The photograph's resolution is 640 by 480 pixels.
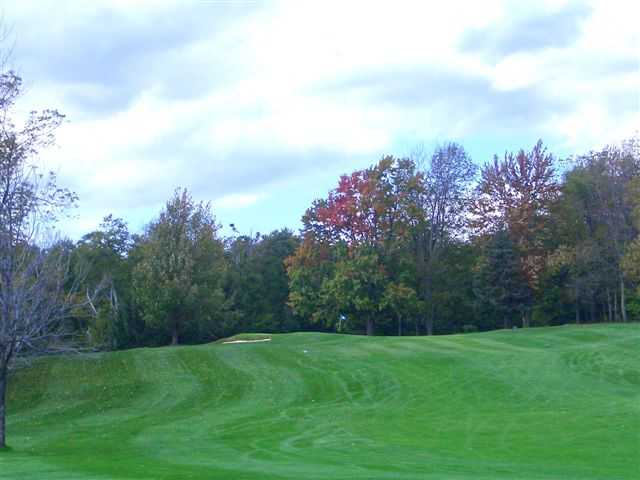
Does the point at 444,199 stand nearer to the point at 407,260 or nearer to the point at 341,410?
the point at 407,260

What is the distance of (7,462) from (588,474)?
436 inches

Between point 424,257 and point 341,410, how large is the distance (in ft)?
135

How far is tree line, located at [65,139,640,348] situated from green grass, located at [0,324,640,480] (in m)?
12.7

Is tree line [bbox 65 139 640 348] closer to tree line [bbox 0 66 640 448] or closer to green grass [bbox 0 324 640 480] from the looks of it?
tree line [bbox 0 66 640 448]

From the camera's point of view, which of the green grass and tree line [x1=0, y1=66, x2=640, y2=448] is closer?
the green grass

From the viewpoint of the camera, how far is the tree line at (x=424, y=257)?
5184 cm

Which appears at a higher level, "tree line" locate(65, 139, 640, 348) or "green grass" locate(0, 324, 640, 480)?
"tree line" locate(65, 139, 640, 348)

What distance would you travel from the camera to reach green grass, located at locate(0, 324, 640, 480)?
15195mm

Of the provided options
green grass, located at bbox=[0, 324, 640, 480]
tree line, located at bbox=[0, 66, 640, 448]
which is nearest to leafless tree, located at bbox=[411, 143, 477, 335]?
tree line, located at bbox=[0, 66, 640, 448]

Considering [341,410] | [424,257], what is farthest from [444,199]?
[341,410]

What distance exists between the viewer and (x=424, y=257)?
214 feet

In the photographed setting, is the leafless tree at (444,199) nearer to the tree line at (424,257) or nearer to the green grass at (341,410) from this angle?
the tree line at (424,257)

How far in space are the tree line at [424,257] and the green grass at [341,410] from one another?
1274 cm

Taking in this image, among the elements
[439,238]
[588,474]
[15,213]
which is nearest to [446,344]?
[15,213]
